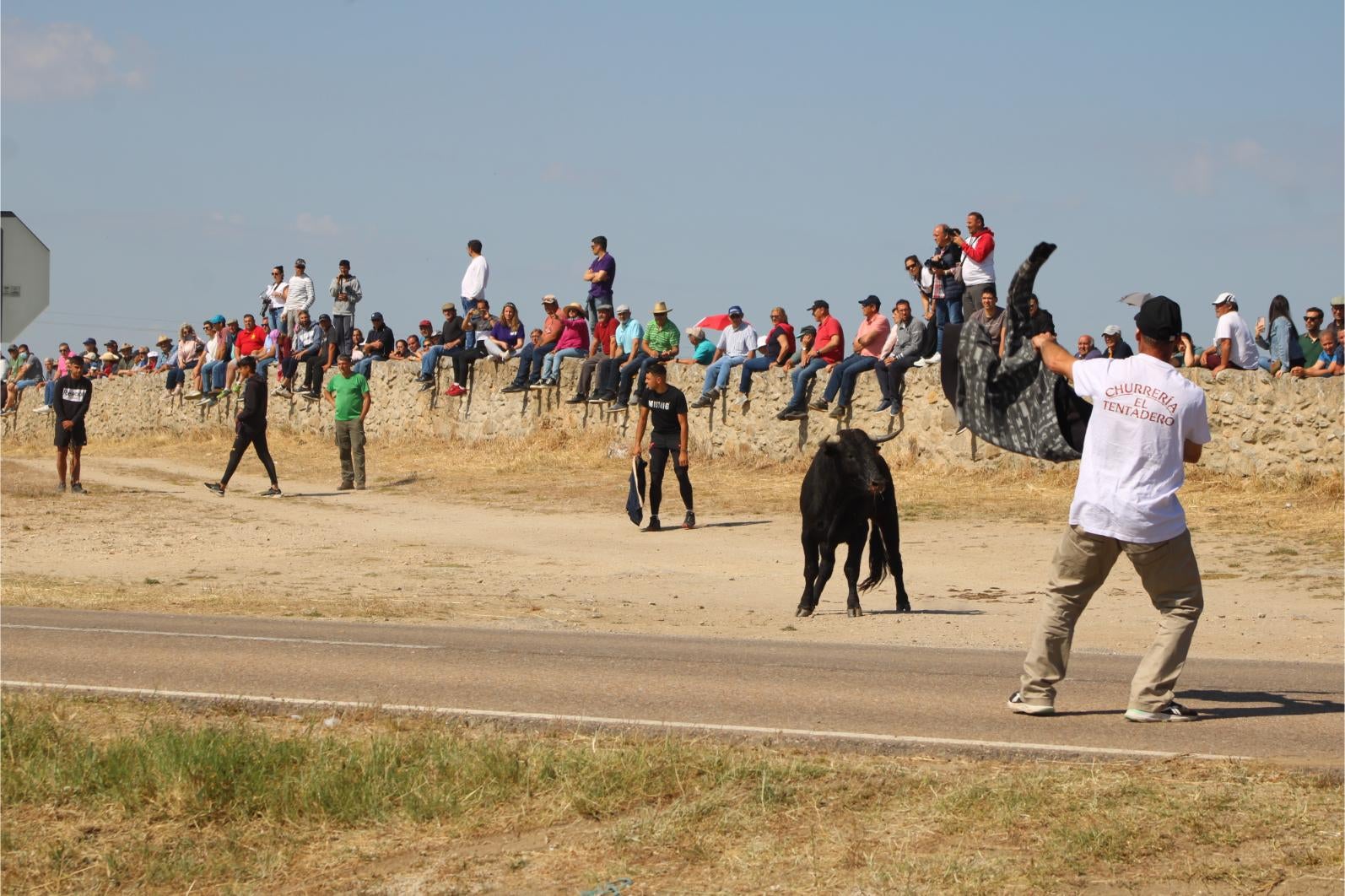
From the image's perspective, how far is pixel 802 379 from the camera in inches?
1002

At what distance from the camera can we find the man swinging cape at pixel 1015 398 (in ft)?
28.9

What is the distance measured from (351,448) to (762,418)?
7037mm

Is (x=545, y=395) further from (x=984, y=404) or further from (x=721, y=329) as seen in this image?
(x=984, y=404)

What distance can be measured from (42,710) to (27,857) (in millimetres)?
2483

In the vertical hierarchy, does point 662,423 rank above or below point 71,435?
above

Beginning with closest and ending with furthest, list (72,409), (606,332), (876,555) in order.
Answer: (876,555) → (72,409) → (606,332)

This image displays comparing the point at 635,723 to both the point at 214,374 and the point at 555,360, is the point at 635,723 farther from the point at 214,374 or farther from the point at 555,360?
the point at 214,374

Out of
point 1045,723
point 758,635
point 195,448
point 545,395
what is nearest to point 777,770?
point 1045,723

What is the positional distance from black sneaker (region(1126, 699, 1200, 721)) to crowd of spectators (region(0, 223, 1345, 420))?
5735 mm

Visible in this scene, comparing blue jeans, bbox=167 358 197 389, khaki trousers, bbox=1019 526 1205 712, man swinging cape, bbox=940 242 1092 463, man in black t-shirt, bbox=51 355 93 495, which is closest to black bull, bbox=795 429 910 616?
man swinging cape, bbox=940 242 1092 463

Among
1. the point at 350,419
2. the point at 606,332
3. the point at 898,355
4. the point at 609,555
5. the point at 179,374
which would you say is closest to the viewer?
the point at 609,555

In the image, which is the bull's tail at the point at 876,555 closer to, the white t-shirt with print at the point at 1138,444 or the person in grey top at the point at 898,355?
the white t-shirt with print at the point at 1138,444

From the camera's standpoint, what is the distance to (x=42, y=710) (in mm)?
8906

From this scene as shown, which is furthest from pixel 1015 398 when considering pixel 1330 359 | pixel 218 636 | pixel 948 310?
pixel 948 310
